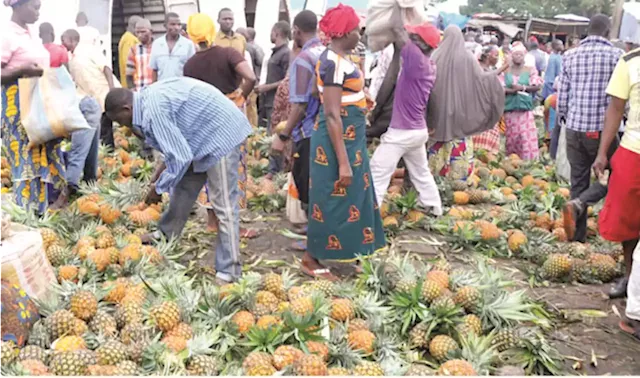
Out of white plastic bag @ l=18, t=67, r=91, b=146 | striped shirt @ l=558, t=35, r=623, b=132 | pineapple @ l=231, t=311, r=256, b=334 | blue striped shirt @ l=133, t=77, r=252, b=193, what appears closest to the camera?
pineapple @ l=231, t=311, r=256, b=334

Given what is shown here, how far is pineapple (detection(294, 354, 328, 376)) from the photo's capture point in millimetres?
3156

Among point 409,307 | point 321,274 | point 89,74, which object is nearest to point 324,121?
point 321,274

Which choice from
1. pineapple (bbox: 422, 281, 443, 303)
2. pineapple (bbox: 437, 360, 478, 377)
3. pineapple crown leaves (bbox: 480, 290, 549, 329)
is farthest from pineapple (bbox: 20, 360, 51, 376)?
pineapple crown leaves (bbox: 480, 290, 549, 329)

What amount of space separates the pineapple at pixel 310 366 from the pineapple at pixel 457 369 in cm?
59

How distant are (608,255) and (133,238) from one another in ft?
12.7

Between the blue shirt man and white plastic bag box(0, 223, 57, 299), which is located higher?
the blue shirt man

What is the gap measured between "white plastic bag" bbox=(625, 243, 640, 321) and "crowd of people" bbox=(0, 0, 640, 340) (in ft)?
0.14

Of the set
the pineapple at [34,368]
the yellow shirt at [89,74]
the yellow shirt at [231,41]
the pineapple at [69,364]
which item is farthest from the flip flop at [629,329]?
the yellow shirt at [231,41]

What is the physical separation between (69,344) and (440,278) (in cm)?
233

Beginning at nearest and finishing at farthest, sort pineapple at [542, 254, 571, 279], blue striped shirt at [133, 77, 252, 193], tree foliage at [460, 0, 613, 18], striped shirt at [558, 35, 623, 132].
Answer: blue striped shirt at [133, 77, 252, 193], pineapple at [542, 254, 571, 279], striped shirt at [558, 35, 623, 132], tree foliage at [460, 0, 613, 18]

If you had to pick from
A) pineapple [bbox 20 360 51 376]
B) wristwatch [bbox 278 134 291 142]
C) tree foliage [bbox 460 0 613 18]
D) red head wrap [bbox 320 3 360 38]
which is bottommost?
pineapple [bbox 20 360 51 376]

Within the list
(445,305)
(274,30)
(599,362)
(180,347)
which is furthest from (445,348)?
(274,30)

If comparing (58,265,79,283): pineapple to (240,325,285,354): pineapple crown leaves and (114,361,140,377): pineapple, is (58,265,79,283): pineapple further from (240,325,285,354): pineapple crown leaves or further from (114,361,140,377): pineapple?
(240,325,285,354): pineapple crown leaves

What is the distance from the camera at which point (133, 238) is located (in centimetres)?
506
